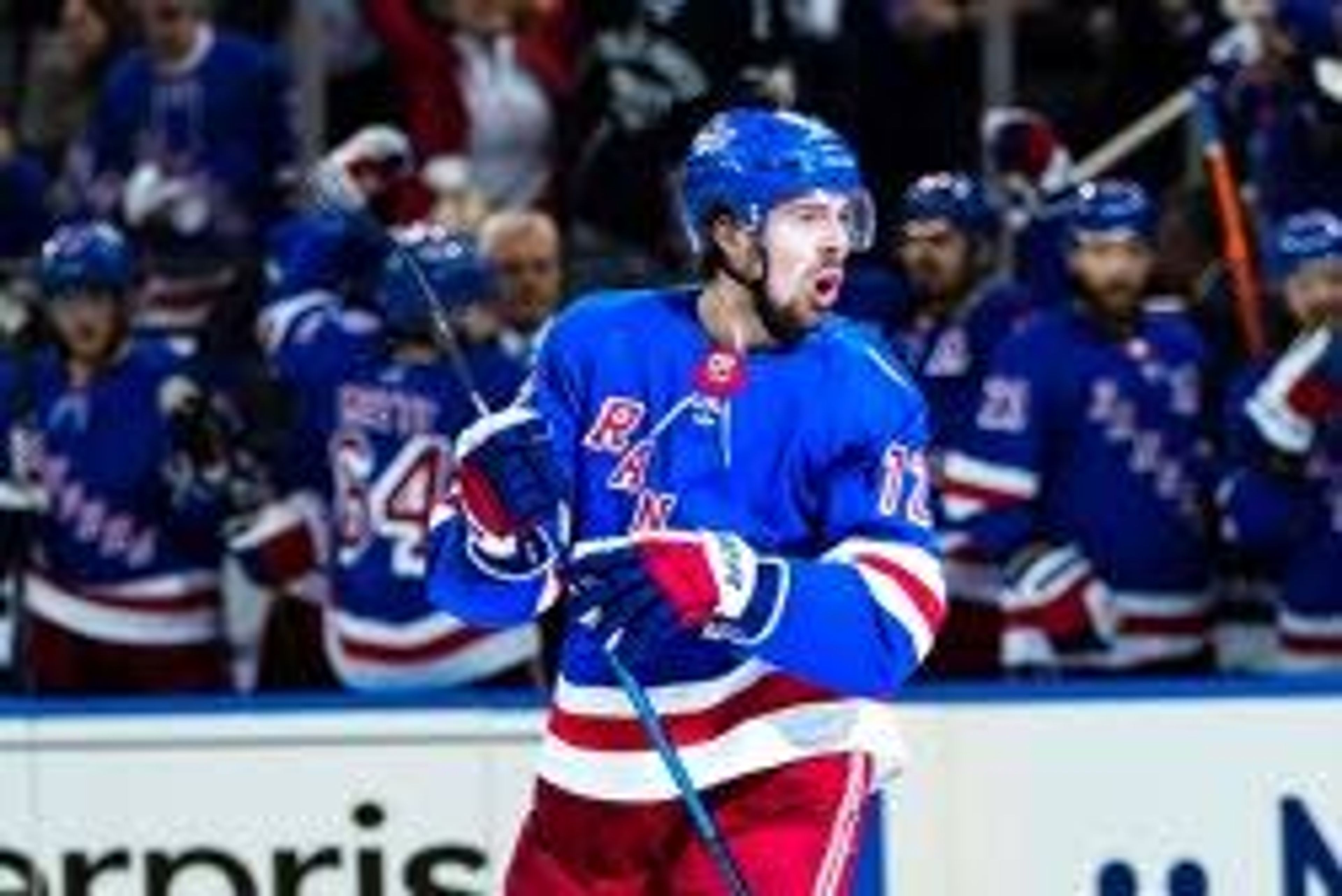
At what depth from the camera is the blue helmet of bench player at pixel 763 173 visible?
5.07 meters

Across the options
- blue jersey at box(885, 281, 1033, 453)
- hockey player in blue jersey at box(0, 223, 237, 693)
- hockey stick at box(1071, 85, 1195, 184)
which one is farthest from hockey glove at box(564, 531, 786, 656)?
hockey stick at box(1071, 85, 1195, 184)

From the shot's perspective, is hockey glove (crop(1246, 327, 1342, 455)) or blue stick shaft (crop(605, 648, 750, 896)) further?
hockey glove (crop(1246, 327, 1342, 455))

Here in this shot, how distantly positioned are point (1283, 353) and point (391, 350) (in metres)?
1.47

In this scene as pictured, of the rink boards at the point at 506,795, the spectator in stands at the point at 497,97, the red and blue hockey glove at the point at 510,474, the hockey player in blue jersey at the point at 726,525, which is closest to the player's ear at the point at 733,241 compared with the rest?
the hockey player in blue jersey at the point at 726,525

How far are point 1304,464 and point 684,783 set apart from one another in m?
2.34

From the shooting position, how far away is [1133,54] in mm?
8992

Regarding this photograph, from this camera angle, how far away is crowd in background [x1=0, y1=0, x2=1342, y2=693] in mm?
7461

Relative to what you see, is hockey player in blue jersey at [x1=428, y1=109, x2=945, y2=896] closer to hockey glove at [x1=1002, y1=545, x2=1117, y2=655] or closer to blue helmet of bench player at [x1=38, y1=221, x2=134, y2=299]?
hockey glove at [x1=1002, y1=545, x2=1117, y2=655]

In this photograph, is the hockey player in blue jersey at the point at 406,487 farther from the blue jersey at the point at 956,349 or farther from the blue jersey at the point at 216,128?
the blue jersey at the point at 216,128

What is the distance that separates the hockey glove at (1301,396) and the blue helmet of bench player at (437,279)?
1.28m

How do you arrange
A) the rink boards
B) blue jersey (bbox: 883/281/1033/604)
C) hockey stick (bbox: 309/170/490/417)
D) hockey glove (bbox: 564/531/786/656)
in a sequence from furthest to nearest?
blue jersey (bbox: 883/281/1033/604), the rink boards, hockey stick (bbox: 309/170/490/417), hockey glove (bbox: 564/531/786/656)

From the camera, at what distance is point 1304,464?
722 cm

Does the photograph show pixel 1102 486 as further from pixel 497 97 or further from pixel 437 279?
pixel 497 97

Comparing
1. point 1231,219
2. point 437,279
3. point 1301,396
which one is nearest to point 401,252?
point 437,279
